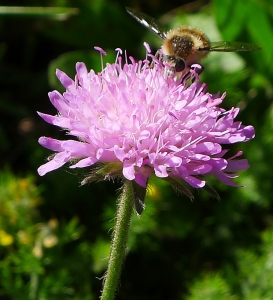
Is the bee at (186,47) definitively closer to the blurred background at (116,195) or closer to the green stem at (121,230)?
the green stem at (121,230)

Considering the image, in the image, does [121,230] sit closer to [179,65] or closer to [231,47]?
[179,65]

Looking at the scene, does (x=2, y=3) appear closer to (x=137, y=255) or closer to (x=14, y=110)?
(x=14, y=110)

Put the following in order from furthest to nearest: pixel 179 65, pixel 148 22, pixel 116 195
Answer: pixel 116 195 → pixel 148 22 → pixel 179 65

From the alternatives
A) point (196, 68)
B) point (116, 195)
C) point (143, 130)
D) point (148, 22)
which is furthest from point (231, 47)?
point (116, 195)

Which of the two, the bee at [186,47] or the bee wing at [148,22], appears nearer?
the bee at [186,47]

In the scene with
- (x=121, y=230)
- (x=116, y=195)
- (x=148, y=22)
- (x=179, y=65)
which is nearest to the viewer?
(x=121, y=230)

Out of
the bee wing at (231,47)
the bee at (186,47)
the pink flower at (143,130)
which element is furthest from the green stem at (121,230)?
the bee wing at (231,47)
